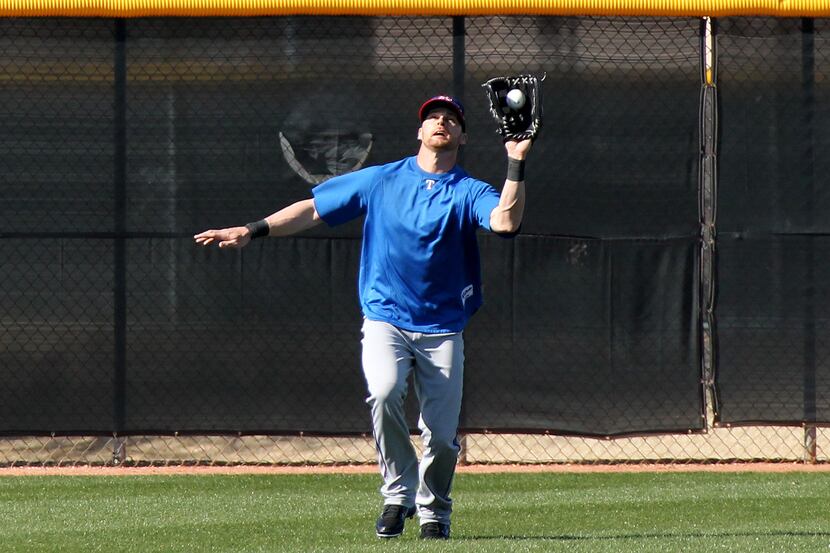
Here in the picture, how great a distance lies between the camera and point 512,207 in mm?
4750

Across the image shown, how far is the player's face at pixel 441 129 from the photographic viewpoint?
16.9 ft

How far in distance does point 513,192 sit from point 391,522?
4.54 feet

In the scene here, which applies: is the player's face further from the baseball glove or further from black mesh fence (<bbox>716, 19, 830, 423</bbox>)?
black mesh fence (<bbox>716, 19, 830, 423</bbox>)

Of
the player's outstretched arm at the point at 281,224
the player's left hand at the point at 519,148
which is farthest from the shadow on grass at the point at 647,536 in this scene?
the player's left hand at the point at 519,148

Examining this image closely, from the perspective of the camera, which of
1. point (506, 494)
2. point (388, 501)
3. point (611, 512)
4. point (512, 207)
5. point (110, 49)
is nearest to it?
point (512, 207)

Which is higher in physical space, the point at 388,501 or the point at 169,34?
the point at 169,34

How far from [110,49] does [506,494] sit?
10.6 feet

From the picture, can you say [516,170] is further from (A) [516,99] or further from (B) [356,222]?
(B) [356,222]

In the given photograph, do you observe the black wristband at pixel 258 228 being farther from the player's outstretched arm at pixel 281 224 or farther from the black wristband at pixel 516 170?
the black wristband at pixel 516 170

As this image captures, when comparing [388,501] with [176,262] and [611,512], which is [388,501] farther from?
[176,262]

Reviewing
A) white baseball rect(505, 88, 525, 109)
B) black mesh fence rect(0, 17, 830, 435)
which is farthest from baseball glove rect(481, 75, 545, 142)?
black mesh fence rect(0, 17, 830, 435)

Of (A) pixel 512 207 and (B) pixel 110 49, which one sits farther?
(B) pixel 110 49

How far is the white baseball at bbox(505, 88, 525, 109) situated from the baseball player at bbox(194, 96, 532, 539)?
0.39 meters

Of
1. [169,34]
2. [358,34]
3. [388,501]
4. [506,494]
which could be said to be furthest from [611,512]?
[169,34]
